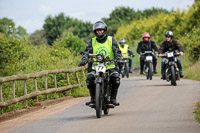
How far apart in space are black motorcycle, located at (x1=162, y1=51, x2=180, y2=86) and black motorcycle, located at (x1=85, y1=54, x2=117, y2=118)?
697 centimetres

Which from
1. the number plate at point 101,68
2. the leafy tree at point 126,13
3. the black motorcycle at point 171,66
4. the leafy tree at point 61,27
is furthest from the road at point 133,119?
the leafy tree at point 61,27

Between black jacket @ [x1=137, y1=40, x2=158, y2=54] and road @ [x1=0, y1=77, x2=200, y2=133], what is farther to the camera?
black jacket @ [x1=137, y1=40, x2=158, y2=54]

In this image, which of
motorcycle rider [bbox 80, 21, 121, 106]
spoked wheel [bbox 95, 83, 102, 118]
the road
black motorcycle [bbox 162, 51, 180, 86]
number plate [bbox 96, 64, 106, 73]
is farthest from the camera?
black motorcycle [bbox 162, 51, 180, 86]

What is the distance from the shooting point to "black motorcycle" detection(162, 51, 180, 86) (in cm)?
1744

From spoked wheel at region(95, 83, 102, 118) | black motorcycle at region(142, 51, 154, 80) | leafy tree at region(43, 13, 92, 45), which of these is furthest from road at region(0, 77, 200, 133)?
leafy tree at region(43, 13, 92, 45)

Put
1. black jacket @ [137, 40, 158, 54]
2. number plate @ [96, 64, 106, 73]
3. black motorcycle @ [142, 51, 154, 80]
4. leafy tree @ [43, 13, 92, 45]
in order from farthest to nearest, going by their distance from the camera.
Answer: leafy tree @ [43, 13, 92, 45], black jacket @ [137, 40, 158, 54], black motorcycle @ [142, 51, 154, 80], number plate @ [96, 64, 106, 73]

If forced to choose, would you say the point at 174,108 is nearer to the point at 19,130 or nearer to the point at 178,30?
the point at 19,130

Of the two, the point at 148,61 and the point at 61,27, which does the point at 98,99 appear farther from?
the point at 61,27

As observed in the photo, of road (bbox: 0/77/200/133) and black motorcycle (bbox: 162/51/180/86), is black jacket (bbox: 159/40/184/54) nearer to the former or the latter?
black motorcycle (bbox: 162/51/180/86)

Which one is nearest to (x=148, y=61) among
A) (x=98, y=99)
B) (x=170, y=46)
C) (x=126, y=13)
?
(x=170, y=46)

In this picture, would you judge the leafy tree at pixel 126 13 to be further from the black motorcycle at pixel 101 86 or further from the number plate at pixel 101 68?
the number plate at pixel 101 68

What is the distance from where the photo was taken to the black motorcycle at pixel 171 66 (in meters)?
17.4

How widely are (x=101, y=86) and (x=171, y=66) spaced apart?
25.0ft

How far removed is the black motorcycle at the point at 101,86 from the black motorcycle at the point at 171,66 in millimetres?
6966
